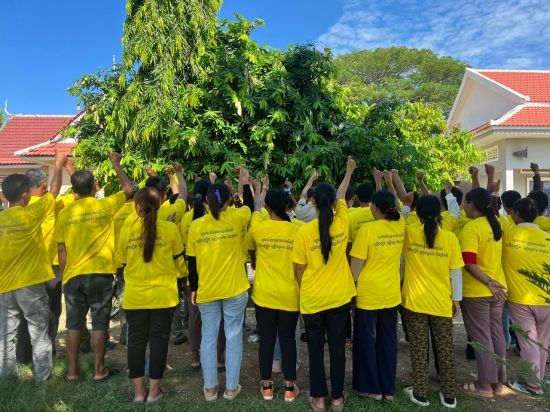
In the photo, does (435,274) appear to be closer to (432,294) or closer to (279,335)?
(432,294)

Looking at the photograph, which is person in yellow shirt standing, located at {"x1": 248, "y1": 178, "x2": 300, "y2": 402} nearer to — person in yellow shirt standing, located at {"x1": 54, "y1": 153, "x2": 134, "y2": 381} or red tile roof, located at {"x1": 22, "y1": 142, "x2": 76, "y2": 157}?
person in yellow shirt standing, located at {"x1": 54, "y1": 153, "x2": 134, "y2": 381}

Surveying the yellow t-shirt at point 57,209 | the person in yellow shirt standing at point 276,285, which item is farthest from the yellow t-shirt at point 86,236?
the person in yellow shirt standing at point 276,285

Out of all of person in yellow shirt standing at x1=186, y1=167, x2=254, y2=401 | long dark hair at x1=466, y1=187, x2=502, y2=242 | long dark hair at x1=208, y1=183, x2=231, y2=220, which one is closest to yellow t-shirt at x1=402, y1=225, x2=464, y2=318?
long dark hair at x1=466, y1=187, x2=502, y2=242

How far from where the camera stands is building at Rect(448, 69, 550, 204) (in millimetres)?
12414

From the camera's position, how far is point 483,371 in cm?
377

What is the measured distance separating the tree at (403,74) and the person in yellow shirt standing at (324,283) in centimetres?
2436

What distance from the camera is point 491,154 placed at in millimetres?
14031

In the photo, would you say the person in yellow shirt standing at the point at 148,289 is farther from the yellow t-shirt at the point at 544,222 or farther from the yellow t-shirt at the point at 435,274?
the yellow t-shirt at the point at 544,222

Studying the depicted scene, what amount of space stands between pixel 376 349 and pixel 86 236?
283 cm

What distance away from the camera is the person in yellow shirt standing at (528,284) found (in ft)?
12.5

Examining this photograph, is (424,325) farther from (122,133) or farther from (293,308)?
(122,133)

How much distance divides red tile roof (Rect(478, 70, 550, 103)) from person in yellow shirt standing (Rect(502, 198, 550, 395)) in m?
12.2

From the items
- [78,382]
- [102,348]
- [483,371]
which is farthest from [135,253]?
[483,371]

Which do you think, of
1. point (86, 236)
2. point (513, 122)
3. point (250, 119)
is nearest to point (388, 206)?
point (86, 236)
